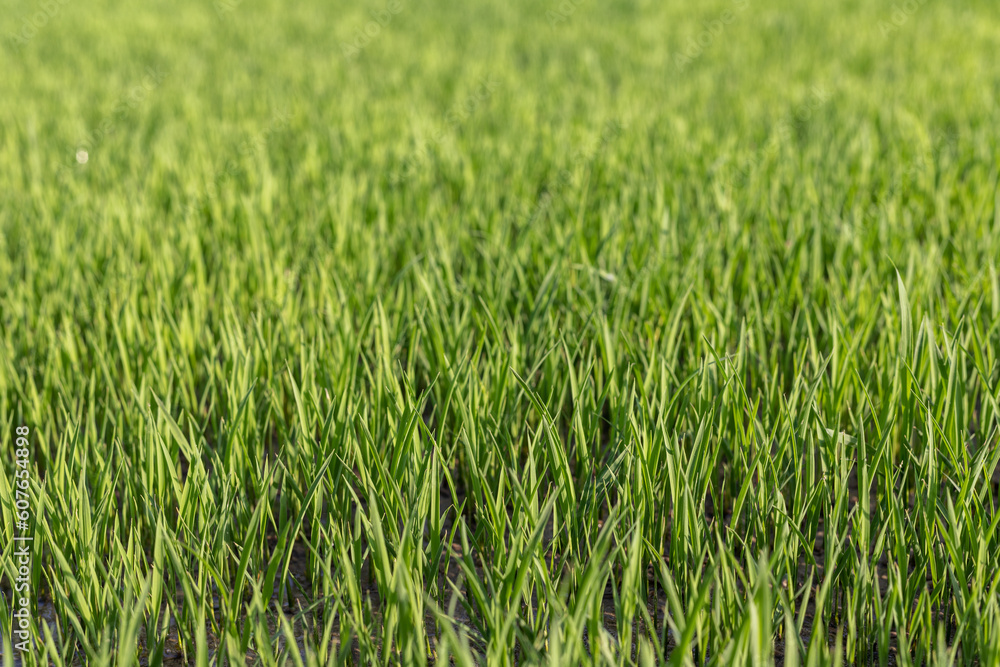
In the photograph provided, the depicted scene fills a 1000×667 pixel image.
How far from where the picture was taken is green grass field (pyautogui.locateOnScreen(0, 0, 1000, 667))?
3.77 feet

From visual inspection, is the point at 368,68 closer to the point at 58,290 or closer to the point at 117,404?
the point at 58,290

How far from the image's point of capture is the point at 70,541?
1.25m

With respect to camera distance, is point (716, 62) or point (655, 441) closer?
point (655, 441)

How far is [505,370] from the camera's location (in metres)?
1.51

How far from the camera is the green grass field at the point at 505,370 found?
115 cm

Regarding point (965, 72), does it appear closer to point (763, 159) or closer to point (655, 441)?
point (763, 159)

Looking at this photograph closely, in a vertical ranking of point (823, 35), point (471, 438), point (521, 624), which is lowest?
point (521, 624)

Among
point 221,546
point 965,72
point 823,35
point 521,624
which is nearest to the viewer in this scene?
point 521,624

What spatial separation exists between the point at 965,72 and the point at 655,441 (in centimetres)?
430

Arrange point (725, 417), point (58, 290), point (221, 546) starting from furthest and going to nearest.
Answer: point (58, 290), point (725, 417), point (221, 546)

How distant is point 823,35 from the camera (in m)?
6.13

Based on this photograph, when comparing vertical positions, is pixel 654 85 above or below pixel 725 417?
above

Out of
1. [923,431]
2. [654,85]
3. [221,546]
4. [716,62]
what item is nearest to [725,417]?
[923,431]

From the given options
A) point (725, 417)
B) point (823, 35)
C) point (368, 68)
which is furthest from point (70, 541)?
point (823, 35)
